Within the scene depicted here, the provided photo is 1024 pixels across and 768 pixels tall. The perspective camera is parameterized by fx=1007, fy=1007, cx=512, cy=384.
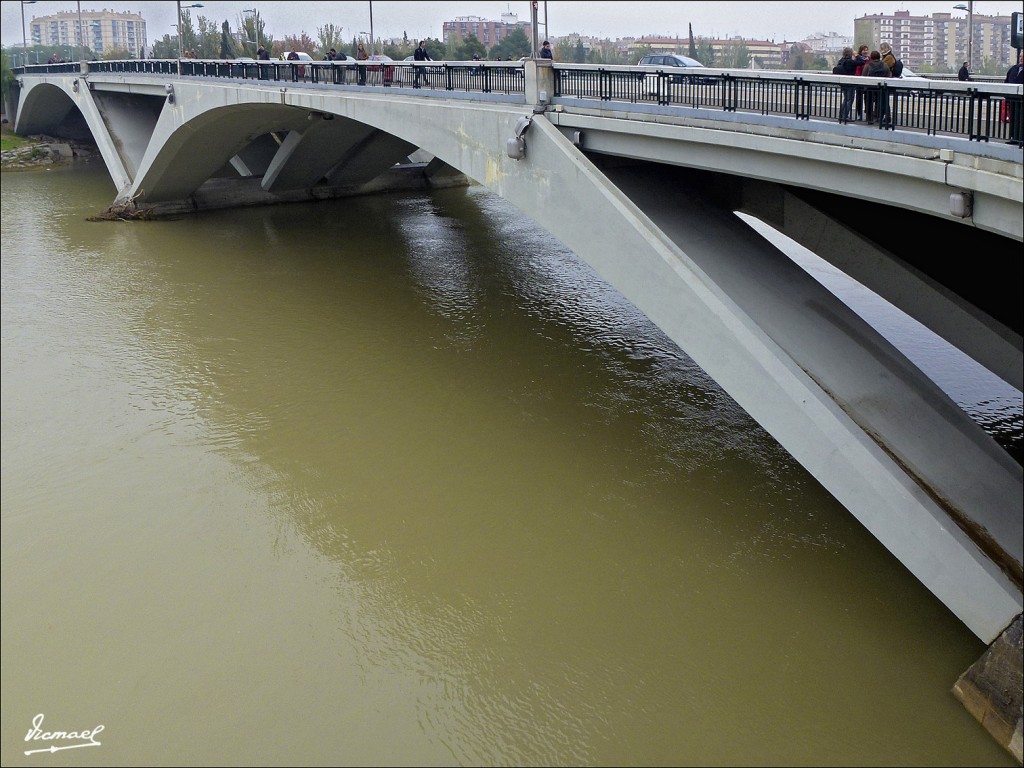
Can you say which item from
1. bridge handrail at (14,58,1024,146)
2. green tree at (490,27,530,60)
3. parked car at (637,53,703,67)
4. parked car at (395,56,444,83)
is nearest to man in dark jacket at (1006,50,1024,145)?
bridge handrail at (14,58,1024,146)

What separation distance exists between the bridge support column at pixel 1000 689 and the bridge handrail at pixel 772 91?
11.2 ft

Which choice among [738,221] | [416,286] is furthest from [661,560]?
[416,286]

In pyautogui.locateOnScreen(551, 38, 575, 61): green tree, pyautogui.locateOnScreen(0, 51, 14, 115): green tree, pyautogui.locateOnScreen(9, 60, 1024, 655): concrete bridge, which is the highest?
pyautogui.locateOnScreen(0, 51, 14, 115): green tree

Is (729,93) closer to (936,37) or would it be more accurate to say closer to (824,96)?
(824,96)

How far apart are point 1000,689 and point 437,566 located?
4507 mm

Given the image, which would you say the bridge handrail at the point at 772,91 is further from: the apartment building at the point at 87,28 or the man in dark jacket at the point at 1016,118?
the apartment building at the point at 87,28

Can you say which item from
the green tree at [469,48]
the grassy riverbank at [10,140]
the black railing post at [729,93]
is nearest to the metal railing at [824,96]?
the black railing post at [729,93]

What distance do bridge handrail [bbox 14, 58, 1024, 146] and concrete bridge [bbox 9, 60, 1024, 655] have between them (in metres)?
0.03

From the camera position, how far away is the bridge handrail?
283 inches

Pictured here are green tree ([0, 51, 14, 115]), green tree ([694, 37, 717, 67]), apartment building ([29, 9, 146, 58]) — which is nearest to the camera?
green tree ([694, 37, 717, 67])

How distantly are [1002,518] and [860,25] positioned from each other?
5.61 metres

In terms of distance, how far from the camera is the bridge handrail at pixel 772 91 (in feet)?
23.5

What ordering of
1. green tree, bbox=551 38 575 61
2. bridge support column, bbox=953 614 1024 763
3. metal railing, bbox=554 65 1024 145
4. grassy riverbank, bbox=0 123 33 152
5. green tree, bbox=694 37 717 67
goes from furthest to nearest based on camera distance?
1. grassy riverbank, bbox=0 123 33 152
2. green tree, bbox=694 37 717 67
3. green tree, bbox=551 38 575 61
4. metal railing, bbox=554 65 1024 145
5. bridge support column, bbox=953 614 1024 763

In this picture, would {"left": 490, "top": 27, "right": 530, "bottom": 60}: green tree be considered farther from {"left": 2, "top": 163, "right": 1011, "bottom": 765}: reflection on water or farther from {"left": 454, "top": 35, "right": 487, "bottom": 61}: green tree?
{"left": 2, "top": 163, "right": 1011, "bottom": 765}: reflection on water
